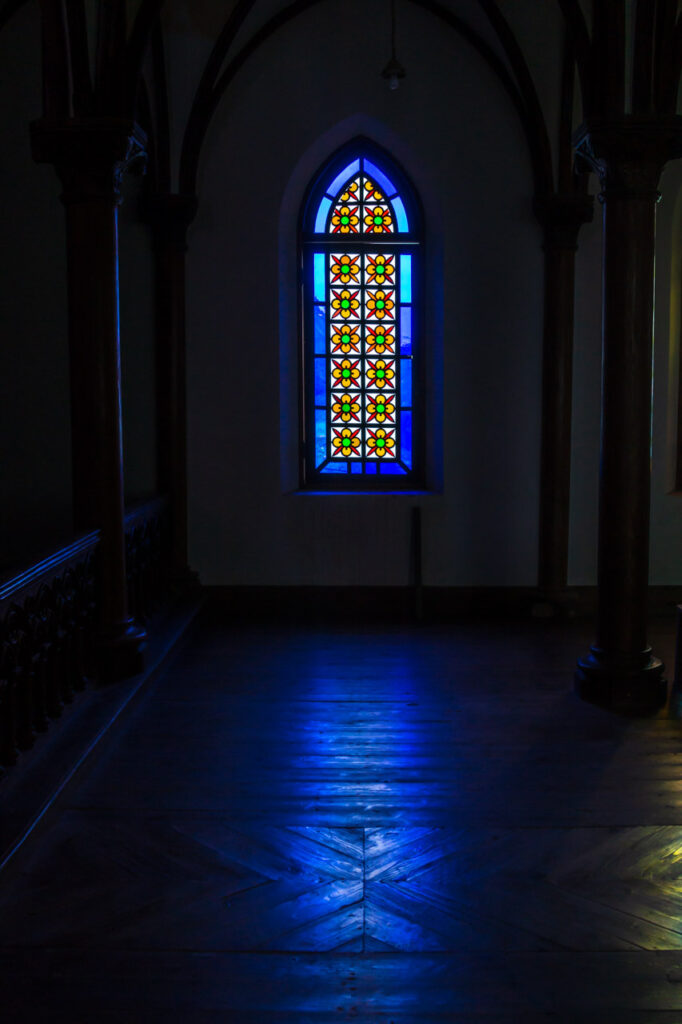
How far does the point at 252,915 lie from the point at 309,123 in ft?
22.7

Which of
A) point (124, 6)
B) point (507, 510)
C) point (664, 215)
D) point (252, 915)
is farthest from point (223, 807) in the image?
point (664, 215)

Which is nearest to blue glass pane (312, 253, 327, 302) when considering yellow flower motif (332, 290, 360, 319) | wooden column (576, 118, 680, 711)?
yellow flower motif (332, 290, 360, 319)

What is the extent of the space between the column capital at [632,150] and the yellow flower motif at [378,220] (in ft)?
11.0

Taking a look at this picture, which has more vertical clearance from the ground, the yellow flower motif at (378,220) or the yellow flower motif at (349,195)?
the yellow flower motif at (349,195)

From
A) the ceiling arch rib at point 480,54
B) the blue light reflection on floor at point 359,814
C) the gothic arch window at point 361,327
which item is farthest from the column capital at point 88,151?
the gothic arch window at point 361,327

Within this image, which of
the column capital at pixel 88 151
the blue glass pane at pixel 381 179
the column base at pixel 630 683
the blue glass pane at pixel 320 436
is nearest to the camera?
the column capital at pixel 88 151

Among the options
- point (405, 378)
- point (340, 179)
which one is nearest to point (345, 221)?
point (340, 179)

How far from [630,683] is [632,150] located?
3058 millimetres

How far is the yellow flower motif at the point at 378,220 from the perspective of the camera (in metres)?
9.34

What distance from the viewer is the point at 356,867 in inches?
163

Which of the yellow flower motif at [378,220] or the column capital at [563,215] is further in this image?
the yellow flower motif at [378,220]

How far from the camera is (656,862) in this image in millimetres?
4184

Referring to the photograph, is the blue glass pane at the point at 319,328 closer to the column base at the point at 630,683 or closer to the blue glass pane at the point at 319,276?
the blue glass pane at the point at 319,276

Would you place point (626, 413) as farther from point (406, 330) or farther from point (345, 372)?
point (345, 372)
